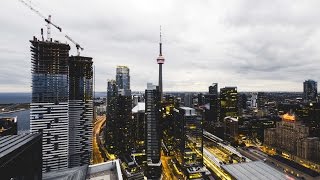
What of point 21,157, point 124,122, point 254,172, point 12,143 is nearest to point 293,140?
point 254,172

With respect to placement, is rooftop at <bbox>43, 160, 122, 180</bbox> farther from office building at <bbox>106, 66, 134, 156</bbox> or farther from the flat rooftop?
office building at <bbox>106, 66, 134, 156</bbox>

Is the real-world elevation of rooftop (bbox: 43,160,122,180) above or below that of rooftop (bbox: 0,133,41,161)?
below

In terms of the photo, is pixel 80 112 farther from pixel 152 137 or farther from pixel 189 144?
pixel 189 144

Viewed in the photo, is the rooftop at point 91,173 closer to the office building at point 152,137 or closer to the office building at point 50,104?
the office building at point 50,104

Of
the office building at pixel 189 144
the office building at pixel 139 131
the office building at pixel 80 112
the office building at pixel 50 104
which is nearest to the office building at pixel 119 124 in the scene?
the office building at pixel 139 131

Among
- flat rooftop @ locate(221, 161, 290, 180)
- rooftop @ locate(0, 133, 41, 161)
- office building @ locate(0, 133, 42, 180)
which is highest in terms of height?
rooftop @ locate(0, 133, 41, 161)

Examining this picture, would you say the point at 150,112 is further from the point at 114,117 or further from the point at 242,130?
the point at 242,130

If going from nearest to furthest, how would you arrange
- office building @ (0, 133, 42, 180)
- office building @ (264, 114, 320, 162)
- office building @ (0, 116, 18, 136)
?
office building @ (0, 133, 42, 180) < office building @ (0, 116, 18, 136) < office building @ (264, 114, 320, 162)

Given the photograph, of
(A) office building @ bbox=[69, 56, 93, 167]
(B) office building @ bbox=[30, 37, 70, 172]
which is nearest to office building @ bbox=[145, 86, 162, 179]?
(A) office building @ bbox=[69, 56, 93, 167]
